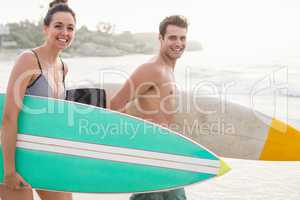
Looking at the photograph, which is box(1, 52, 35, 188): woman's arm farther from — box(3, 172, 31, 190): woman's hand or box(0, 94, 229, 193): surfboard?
box(0, 94, 229, 193): surfboard

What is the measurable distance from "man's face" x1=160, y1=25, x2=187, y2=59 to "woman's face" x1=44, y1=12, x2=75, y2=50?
526mm

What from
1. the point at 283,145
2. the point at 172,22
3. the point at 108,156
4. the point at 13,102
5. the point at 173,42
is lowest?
the point at 283,145

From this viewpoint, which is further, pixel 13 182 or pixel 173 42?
pixel 173 42

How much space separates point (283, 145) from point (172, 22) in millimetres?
1462

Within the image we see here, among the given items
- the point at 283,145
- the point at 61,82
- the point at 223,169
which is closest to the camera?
the point at 61,82

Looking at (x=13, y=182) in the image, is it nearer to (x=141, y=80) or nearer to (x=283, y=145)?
(x=141, y=80)

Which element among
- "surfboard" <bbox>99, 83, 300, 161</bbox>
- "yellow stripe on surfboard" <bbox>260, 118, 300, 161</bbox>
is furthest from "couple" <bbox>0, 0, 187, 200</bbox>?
"yellow stripe on surfboard" <bbox>260, 118, 300, 161</bbox>

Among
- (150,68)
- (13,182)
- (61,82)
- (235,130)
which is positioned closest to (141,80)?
(150,68)

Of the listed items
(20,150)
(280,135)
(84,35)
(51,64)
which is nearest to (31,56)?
(51,64)

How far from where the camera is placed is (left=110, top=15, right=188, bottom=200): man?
2098 millimetres

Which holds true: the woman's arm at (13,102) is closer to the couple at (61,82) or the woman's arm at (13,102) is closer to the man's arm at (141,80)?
the couple at (61,82)

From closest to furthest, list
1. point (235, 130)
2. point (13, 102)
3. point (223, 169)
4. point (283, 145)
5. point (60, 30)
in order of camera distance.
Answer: point (13, 102) → point (60, 30) → point (223, 169) → point (283, 145) → point (235, 130)

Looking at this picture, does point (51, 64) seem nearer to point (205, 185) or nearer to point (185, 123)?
point (185, 123)

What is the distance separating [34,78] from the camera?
1.80 m
